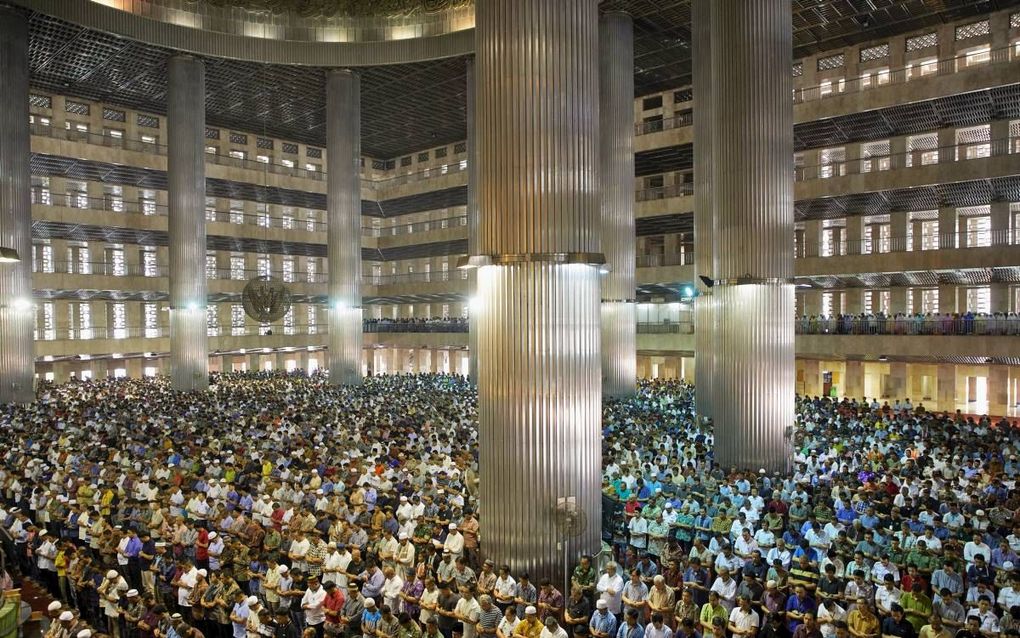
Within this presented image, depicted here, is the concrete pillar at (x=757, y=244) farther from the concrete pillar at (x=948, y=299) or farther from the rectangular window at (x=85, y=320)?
the rectangular window at (x=85, y=320)

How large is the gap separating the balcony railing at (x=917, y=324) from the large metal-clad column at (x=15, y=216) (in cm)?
2970

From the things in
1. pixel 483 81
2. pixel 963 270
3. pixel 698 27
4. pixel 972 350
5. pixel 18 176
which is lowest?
A: pixel 972 350

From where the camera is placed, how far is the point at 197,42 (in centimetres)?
3200

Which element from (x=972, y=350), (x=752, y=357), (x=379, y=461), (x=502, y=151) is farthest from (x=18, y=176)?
(x=972, y=350)

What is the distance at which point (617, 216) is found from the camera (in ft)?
90.1

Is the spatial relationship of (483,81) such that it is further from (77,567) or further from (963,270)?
(963,270)

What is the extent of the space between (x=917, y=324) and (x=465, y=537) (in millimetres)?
23283

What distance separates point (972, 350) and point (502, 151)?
896 inches

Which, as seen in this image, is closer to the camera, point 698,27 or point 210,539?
point 210,539

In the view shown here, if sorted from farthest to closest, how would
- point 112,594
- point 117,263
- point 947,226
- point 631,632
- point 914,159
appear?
point 117,263 → point 914,159 → point 947,226 → point 112,594 → point 631,632

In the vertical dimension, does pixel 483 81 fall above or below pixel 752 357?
above

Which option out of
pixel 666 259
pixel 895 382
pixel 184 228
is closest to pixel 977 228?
pixel 895 382

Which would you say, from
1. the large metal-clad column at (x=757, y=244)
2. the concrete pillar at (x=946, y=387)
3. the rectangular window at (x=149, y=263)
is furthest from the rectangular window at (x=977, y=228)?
the rectangular window at (x=149, y=263)

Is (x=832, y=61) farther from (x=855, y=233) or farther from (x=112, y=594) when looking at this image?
(x=112, y=594)
